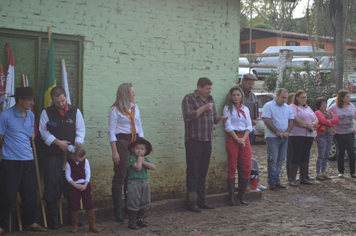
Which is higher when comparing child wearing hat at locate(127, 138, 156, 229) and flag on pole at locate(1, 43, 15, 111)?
flag on pole at locate(1, 43, 15, 111)

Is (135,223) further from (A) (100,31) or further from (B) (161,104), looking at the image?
(A) (100,31)

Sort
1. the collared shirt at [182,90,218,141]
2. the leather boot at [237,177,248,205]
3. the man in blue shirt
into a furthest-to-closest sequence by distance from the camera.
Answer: the man in blue shirt
the leather boot at [237,177,248,205]
the collared shirt at [182,90,218,141]

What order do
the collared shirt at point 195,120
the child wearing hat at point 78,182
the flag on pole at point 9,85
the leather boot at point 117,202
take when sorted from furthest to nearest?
the collared shirt at point 195,120
the leather boot at point 117,202
the flag on pole at point 9,85
the child wearing hat at point 78,182

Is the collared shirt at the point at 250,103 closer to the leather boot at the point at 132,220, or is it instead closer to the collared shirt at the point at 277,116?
the collared shirt at the point at 277,116

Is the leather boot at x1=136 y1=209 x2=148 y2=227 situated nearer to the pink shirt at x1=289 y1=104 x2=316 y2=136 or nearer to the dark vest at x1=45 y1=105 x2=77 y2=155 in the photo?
the dark vest at x1=45 y1=105 x2=77 y2=155

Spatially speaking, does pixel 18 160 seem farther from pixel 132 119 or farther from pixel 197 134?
pixel 197 134

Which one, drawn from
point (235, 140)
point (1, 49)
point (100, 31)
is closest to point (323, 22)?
A: point (235, 140)

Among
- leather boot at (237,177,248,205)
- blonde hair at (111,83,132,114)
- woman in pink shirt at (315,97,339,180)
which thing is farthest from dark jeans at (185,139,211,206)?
woman in pink shirt at (315,97,339,180)

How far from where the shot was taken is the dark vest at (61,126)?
20.4 ft

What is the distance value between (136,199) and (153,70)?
2.27 m

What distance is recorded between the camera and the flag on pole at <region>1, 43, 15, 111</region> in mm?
6180

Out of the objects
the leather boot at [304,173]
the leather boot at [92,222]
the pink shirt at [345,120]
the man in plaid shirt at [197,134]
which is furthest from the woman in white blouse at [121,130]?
the pink shirt at [345,120]

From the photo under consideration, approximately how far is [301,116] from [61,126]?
5456 millimetres

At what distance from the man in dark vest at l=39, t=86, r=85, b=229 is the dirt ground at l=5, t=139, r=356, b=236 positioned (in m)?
0.49
